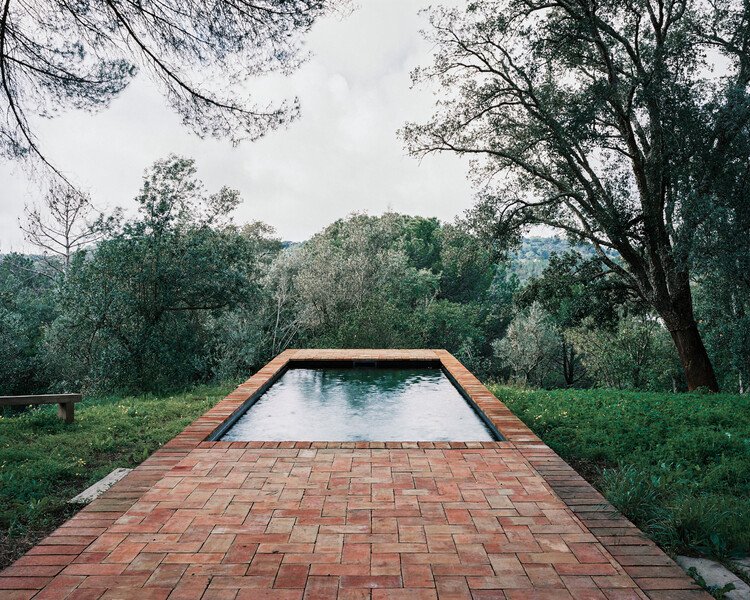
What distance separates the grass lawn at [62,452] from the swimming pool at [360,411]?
3.66 ft

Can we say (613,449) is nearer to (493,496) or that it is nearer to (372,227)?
(493,496)

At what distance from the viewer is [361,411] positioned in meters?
6.58

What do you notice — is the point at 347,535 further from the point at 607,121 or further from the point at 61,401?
the point at 607,121

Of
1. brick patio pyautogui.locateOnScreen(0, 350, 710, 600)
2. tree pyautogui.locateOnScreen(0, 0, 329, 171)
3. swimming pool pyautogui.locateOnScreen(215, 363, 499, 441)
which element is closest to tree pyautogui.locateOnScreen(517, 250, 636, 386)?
swimming pool pyautogui.locateOnScreen(215, 363, 499, 441)

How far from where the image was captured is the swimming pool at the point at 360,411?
17.8 ft

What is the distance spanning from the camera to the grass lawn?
3.90 metres

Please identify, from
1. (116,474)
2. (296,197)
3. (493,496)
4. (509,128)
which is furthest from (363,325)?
(296,197)

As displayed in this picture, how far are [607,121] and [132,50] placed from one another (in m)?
7.49

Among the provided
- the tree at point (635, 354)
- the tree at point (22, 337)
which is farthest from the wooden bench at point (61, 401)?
the tree at point (635, 354)

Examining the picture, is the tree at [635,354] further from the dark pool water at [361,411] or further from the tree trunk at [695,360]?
the dark pool water at [361,411]

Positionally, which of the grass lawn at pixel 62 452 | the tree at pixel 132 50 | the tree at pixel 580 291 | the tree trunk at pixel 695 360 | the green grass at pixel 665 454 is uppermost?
the tree at pixel 132 50

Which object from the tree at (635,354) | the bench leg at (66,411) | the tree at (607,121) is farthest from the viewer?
the tree at (635,354)

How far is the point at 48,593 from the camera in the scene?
87.2 inches

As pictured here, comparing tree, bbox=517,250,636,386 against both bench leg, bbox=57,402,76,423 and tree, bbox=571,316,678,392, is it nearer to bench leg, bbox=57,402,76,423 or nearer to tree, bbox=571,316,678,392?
bench leg, bbox=57,402,76,423
